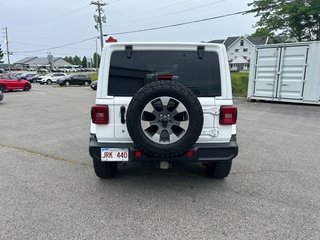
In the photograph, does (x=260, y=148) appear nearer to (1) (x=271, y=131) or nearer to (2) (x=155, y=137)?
(1) (x=271, y=131)

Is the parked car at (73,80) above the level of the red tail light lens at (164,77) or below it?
below

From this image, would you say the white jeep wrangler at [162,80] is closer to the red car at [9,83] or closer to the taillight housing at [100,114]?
the taillight housing at [100,114]

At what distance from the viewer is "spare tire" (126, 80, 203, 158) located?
283 cm

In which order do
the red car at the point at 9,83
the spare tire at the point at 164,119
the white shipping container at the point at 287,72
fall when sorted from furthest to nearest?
the red car at the point at 9,83
the white shipping container at the point at 287,72
the spare tire at the point at 164,119

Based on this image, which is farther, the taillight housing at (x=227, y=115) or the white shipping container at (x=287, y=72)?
the white shipping container at (x=287, y=72)

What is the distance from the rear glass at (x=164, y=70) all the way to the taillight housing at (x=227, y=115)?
22 cm

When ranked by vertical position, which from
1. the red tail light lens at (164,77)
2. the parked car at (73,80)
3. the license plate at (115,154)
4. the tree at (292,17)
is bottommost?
the license plate at (115,154)

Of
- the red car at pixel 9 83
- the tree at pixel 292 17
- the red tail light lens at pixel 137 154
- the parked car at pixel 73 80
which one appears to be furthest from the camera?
the parked car at pixel 73 80

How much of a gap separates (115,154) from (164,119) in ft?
2.60

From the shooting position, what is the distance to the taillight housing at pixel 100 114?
307cm

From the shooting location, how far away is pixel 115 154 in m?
3.12

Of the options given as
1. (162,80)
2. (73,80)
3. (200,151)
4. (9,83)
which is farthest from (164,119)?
(73,80)

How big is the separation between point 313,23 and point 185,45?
88.5 feet

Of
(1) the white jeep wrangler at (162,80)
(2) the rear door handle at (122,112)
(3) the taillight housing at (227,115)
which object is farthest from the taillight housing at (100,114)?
(3) the taillight housing at (227,115)
